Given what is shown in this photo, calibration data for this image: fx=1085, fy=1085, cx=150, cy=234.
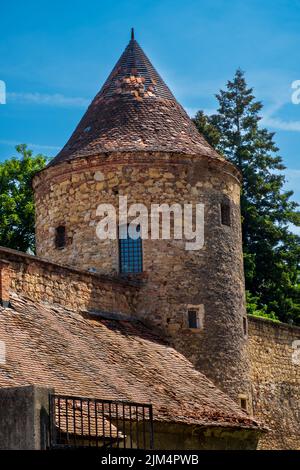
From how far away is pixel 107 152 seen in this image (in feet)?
76.5

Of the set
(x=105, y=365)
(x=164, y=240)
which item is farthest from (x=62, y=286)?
(x=164, y=240)

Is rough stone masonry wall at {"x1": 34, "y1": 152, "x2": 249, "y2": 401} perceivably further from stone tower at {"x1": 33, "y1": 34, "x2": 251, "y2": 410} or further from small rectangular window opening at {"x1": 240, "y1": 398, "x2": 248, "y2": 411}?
small rectangular window opening at {"x1": 240, "y1": 398, "x2": 248, "y2": 411}

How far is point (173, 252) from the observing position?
76.3 ft

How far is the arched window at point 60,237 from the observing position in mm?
23969

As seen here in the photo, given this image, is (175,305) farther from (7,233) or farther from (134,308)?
(7,233)

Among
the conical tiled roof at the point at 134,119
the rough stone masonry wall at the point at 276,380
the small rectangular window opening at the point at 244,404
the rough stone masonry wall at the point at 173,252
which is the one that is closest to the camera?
the rough stone masonry wall at the point at 173,252

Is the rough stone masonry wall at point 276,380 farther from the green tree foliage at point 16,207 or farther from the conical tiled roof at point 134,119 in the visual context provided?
the green tree foliage at point 16,207

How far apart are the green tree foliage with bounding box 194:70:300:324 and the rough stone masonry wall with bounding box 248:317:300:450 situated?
7370mm

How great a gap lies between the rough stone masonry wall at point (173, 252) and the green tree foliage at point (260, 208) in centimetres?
1270

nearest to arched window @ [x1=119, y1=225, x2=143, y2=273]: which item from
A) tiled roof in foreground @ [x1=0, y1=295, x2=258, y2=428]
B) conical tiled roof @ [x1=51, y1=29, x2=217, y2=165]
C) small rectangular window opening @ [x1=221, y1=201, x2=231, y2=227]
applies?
tiled roof in foreground @ [x1=0, y1=295, x2=258, y2=428]

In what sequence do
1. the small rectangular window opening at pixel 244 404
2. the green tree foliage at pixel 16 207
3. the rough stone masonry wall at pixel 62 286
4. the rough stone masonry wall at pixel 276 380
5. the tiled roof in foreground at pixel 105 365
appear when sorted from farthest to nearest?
the green tree foliage at pixel 16 207
the rough stone masonry wall at pixel 276 380
the small rectangular window opening at pixel 244 404
the rough stone masonry wall at pixel 62 286
the tiled roof in foreground at pixel 105 365

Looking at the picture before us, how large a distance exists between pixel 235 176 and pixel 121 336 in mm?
5387

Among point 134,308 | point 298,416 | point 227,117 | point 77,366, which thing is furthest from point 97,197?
point 227,117

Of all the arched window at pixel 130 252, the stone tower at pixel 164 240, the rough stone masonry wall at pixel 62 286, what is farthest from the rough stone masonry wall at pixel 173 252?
the rough stone masonry wall at pixel 62 286
